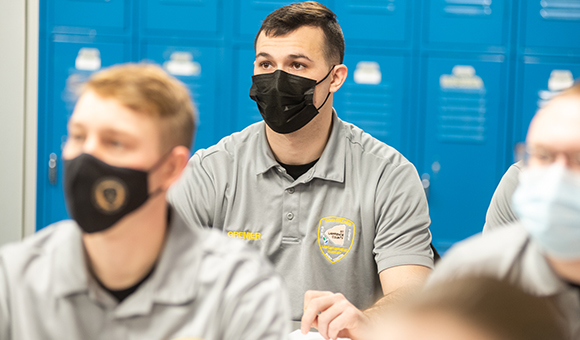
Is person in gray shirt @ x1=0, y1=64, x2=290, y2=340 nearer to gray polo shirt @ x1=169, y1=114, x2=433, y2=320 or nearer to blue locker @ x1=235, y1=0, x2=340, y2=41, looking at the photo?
gray polo shirt @ x1=169, y1=114, x2=433, y2=320

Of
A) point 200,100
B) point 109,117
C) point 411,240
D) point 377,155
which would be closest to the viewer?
point 109,117

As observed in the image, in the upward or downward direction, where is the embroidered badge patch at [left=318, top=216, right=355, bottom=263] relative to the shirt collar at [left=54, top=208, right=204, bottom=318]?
downward

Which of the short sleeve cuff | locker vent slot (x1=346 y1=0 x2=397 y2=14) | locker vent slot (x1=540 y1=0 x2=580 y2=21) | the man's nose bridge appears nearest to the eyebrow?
the short sleeve cuff

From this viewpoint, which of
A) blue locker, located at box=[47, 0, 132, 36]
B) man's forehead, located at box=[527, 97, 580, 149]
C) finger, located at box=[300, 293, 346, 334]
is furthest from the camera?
blue locker, located at box=[47, 0, 132, 36]

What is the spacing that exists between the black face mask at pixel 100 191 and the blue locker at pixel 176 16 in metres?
2.30

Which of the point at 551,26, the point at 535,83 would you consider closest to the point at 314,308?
the point at 535,83

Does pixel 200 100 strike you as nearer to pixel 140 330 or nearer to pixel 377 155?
A: pixel 377 155

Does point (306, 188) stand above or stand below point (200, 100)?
below

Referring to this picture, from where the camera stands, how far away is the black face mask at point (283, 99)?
136cm

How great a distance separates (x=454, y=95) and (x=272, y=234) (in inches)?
71.3

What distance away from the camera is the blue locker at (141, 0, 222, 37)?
2.67 m

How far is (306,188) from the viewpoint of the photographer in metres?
1.37

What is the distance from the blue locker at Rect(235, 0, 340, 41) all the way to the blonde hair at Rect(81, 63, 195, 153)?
7.32ft

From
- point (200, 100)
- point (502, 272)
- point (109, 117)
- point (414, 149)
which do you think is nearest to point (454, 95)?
point (414, 149)
